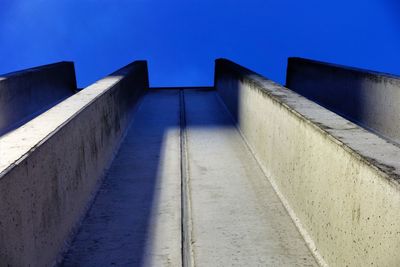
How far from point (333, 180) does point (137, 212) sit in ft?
4.21

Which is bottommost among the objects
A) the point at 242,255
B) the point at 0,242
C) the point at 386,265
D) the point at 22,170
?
the point at 242,255

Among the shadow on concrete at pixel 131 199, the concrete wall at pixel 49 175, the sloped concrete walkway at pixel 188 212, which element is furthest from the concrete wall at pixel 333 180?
the concrete wall at pixel 49 175

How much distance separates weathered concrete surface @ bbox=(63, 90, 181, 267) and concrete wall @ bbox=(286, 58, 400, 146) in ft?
7.25

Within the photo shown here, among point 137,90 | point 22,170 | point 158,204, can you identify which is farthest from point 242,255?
point 137,90

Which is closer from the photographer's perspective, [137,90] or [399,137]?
[399,137]

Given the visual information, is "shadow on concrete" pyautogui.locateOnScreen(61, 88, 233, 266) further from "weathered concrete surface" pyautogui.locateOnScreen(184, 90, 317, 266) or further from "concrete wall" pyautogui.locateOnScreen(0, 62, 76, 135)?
"concrete wall" pyautogui.locateOnScreen(0, 62, 76, 135)

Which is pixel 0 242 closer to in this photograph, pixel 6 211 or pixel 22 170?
pixel 6 211

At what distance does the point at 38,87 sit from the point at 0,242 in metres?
5.34

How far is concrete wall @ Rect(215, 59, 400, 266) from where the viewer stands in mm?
1684

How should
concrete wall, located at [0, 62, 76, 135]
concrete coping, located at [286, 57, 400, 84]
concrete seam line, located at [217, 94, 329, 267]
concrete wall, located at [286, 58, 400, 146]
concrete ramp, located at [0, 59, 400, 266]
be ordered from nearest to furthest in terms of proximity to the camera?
concrete ramp, located at [0, 59, 400, 266]
concrete seam line, located at [217, 94, 329, 267]
concrete wall, located at [286, 58, 400, 146]
concrete coping, located at [286, 57, 400, 84]
concrete wall, located at [0, 62, 76, 135]

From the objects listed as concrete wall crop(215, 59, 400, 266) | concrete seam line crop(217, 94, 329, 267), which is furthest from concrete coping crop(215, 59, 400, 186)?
concrete seam line crop(217, 94, 329, 267)

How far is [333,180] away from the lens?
217cm

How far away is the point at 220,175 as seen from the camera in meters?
3.62

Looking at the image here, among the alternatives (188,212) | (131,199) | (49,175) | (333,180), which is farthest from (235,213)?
(49,175)
